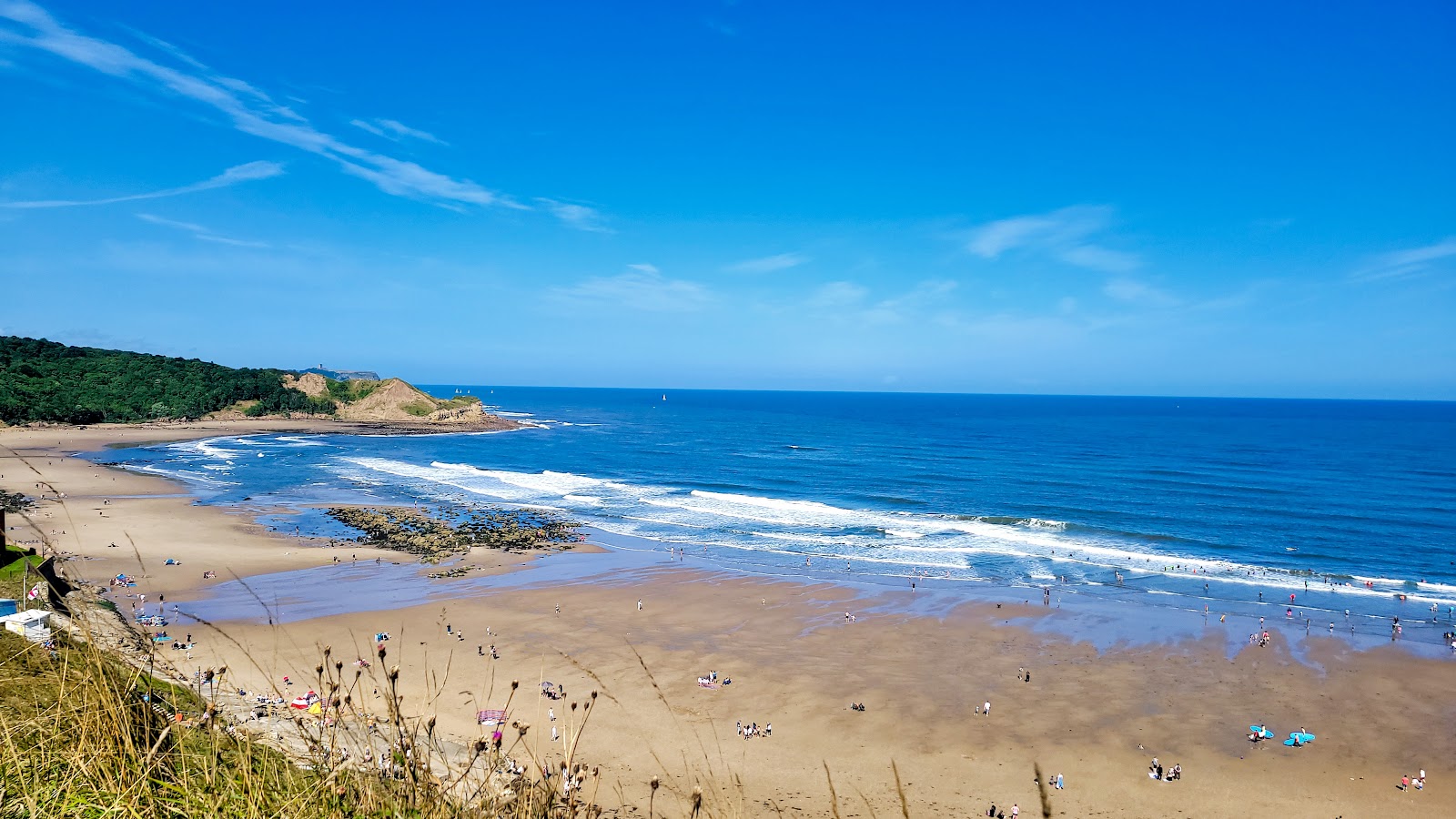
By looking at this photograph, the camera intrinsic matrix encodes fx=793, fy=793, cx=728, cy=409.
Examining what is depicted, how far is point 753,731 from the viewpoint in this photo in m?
19.5

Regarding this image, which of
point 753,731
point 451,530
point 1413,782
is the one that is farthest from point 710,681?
point 451,530

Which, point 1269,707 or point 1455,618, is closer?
point 1269,707

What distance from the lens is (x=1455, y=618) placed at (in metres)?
30.2

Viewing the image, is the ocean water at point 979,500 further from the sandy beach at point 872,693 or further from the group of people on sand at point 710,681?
the group of people on sand at point 710,681

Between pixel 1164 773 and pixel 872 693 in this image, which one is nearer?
pixel 1164 773

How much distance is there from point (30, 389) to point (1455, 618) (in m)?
127

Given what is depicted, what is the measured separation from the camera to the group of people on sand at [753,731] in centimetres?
1945

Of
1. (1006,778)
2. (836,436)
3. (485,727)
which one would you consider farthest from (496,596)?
(836,436)

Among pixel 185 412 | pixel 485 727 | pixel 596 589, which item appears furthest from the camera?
pixel 185 412

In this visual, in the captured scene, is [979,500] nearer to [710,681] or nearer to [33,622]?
[710,681]

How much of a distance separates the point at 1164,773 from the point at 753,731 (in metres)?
9.42

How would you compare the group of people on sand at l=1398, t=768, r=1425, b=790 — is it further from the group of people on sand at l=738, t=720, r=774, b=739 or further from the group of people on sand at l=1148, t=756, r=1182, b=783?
the group of people on sand at l=738, t=720, r=774, b=739

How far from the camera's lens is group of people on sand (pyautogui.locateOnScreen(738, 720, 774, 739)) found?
19450 mm

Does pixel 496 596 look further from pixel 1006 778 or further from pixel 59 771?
pixel 59 771
